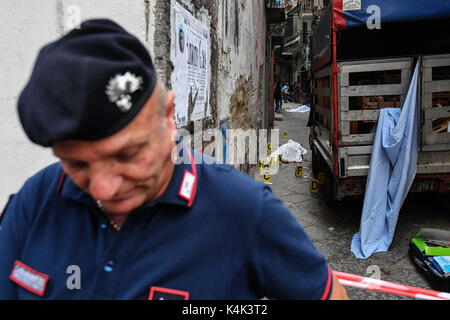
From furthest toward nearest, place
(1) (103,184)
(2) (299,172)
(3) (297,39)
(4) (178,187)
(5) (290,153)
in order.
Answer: (3) (297,39), (5) (290,153), (2) (299,172), (4) (178,187), (1) (103,184)

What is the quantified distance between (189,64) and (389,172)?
9.26 ft

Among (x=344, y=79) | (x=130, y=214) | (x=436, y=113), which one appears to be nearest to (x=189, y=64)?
(x=130, y=214)

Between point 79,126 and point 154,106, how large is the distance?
0.58 feet

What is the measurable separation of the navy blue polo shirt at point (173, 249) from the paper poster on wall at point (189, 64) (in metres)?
1.27

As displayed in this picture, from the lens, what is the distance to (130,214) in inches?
35.4

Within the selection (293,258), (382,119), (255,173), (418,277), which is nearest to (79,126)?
(293,258)

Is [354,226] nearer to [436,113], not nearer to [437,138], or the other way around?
[437,138]

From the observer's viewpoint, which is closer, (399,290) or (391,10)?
(399,290)

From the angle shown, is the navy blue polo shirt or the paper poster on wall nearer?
the navy blue polo shirt

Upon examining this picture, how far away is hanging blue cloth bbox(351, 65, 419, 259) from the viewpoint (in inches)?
161

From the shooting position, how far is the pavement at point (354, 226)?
3548 mm

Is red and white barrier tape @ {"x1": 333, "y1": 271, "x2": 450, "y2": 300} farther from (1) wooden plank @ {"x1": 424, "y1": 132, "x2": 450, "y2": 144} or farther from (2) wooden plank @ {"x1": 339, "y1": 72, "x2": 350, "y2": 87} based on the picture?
(2) wooden plank @ {"x1": 339, "y1": 72, "x2": 350, "y2": 87}

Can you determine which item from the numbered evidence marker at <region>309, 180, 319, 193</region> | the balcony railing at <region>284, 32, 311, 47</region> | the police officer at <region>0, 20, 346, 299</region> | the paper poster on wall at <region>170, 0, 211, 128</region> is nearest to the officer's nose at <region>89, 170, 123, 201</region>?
the police officer at <region>0, 20, 346, 299</region>

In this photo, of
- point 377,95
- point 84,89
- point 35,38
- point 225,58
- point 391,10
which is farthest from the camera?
point 377,95
